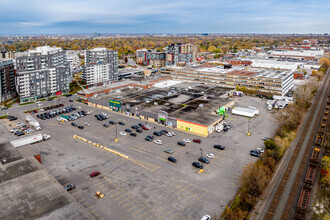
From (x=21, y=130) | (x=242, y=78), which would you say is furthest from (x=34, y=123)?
(x=242, y=78)

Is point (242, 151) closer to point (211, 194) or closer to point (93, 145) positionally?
point (211, 194)

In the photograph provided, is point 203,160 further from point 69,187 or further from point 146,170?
point 69,187

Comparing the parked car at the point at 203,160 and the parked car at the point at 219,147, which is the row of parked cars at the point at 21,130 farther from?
the parked car at the point at 219,147

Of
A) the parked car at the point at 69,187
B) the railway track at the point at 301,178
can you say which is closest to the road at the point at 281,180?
the railway track at the point at 301,178

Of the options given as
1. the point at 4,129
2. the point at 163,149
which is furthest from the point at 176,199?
the point at 4,129

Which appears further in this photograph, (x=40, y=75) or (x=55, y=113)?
(x=40, y=75)

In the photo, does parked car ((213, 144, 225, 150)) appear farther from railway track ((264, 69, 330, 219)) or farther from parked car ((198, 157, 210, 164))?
railway track ((264, 69, 330, 219))
